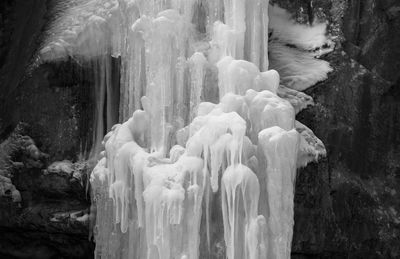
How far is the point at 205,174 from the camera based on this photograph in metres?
8.65

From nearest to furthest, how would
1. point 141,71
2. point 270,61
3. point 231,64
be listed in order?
point 231,64 → point 141,71 → point 270,61

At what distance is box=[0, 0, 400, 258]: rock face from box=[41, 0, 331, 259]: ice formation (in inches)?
11.8

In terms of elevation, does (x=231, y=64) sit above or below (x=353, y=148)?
above

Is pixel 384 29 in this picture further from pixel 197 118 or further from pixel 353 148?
pixel 197 118

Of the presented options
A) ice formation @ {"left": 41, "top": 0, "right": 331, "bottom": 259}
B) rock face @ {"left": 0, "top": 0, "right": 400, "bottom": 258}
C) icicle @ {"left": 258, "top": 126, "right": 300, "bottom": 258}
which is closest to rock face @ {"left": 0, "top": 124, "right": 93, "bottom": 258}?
rock face @ {"left": 0, "top": 0, "right": 400, "bottom": 258}

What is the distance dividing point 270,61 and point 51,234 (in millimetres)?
3785

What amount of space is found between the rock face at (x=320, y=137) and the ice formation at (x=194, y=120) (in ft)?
0.98

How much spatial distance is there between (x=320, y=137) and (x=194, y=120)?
2.20 meters

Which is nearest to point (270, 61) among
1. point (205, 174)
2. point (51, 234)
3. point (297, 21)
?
point (297, 21)

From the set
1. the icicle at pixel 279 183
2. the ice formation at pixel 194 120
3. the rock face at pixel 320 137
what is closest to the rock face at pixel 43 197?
the rock face at pixel 320 137

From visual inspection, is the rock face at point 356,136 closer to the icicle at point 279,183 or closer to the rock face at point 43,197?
the icicle at point 279,183

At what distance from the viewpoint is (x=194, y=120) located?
9.14 metres

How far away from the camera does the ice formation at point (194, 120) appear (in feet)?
28.1

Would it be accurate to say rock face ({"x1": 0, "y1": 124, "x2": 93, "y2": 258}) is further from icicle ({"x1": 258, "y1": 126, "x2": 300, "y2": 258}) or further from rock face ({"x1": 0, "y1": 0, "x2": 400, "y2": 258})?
icicle ({"x1": 258, "y1": 126, "x2": 300, "y2": 258})
